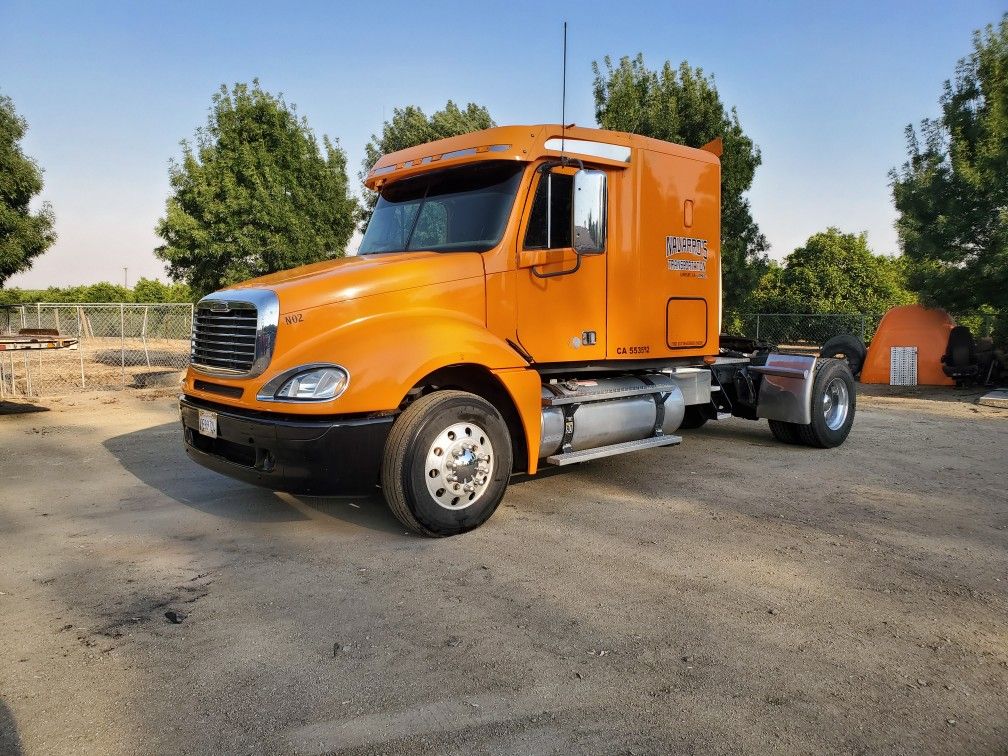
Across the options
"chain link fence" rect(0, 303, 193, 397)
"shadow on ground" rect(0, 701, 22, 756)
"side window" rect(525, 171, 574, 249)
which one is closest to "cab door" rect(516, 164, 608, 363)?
"side window" rect(525, 171, 574, 249)

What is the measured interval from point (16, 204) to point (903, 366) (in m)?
24.0

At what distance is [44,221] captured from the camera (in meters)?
22.1

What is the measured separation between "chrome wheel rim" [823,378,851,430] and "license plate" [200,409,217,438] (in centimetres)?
653

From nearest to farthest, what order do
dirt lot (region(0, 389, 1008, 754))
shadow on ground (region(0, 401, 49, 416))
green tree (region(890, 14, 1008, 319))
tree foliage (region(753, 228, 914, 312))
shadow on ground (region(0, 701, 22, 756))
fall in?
shadow on ground (region(0, 701, 22, 756))
dirt lot (region(0, 389, 1008, 754))
shadow on ground (region(0, 401, 49, 416))
green tree (region(890, 14, 1008, 319))
tree foliage (region(753, 228, 914, 312))

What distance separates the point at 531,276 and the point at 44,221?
71.4 feet

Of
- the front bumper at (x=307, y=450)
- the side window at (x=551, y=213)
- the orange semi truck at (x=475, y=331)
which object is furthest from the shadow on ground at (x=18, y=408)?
the side window at (x=551, y=213)

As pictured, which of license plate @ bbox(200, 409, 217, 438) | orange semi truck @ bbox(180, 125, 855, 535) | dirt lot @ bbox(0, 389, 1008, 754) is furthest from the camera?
license plate @ bbox(200, 409, 217, 438)

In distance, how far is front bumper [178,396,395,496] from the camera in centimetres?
461

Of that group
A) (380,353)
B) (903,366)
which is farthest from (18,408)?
(903,366)

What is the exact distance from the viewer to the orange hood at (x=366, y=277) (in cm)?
489

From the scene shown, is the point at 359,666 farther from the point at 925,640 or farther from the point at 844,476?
the point at 844,476

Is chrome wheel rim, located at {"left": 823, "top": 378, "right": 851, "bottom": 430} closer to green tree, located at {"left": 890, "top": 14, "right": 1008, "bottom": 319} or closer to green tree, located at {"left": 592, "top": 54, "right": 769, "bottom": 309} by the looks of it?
green tree, located at {"left": 890, "top": 14, "right": 1008, "bottom": 319}

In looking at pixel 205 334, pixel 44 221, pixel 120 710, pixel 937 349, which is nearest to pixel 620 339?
pixel 205 334

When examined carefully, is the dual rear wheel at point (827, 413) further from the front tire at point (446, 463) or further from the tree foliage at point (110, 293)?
the tree foliage at point (110, 293)
